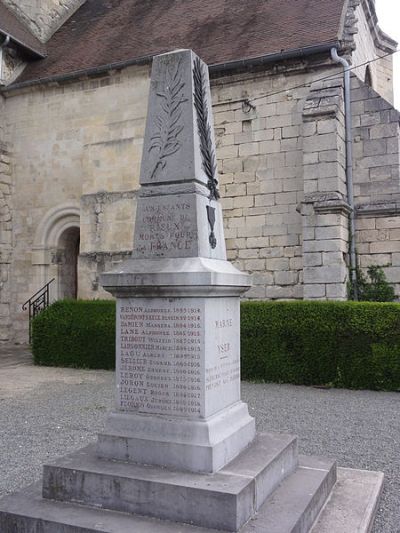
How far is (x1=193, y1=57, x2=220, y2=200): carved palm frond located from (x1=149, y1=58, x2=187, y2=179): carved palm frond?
0.14m

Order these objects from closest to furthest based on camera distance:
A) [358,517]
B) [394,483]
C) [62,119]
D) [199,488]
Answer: [199,488]
[358,517]
[394,483]
[62,119]

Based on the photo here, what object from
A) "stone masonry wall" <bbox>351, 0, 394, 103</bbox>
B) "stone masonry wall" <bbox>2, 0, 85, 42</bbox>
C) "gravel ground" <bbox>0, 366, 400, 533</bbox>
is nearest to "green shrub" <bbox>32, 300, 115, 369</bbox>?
"gravel ground" <bbox>0, 366, 400, 533</bbox>

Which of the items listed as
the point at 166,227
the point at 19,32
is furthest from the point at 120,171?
the point at 166,227

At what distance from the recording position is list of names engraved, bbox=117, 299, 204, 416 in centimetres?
356

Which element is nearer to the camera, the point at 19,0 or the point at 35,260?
the point at 35,260

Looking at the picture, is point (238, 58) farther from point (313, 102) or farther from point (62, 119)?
point (62, 119)

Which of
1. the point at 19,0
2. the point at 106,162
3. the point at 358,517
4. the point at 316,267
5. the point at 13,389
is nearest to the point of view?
the point at 358,517

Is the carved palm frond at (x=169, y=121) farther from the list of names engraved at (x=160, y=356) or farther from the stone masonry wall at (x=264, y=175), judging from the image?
the stone masonry wall at (x=264, y=175)

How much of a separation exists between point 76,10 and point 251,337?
525 inches

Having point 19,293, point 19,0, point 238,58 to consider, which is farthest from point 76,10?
point 19,293

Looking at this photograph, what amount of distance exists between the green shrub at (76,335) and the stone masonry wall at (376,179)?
17.5 ft

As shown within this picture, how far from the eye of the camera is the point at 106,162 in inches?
518

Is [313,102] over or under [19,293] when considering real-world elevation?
over

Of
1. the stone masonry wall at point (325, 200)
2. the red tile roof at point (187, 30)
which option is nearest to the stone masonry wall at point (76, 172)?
the red tile roof at point (187, 30)
